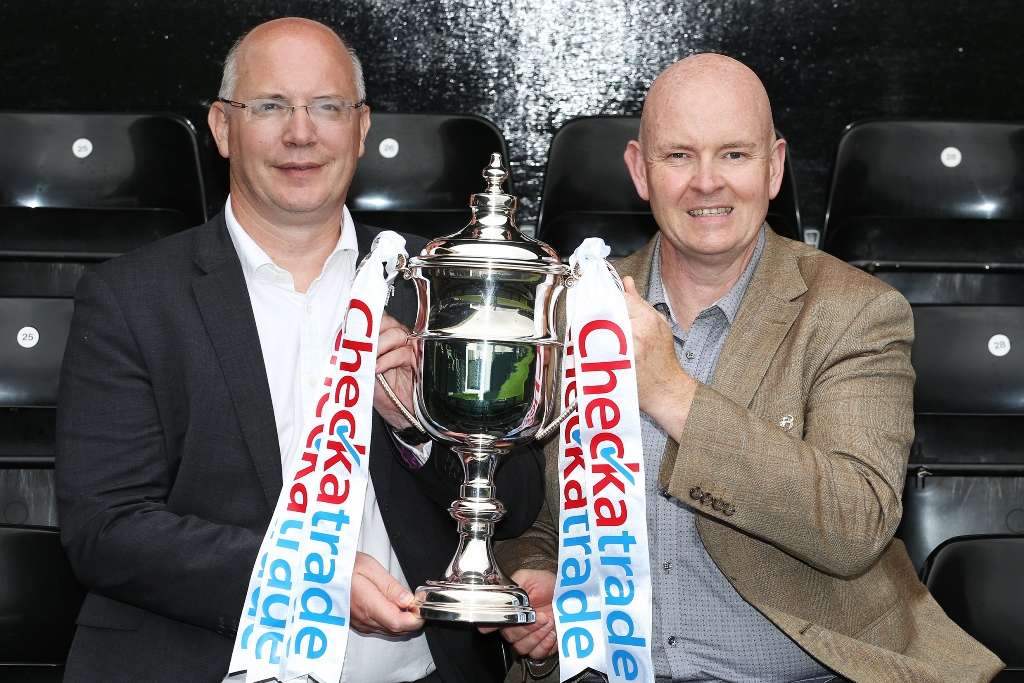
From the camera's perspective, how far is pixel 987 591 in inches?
94.0

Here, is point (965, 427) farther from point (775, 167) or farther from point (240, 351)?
point (240, 351)

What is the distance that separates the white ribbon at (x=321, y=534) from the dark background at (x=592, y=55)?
259cm

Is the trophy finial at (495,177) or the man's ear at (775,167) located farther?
the man's ear at (775,167)

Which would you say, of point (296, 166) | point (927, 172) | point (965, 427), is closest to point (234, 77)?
point (296, 166)

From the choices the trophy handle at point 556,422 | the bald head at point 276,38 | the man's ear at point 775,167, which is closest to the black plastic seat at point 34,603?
the bald head at point 276,38

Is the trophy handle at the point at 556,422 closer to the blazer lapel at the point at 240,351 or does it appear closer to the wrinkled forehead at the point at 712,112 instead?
the blazer lapel at the point at 240,351

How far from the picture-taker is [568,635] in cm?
185

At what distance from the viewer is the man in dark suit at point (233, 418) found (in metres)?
2.09

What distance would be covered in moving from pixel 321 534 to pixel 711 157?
0.95m

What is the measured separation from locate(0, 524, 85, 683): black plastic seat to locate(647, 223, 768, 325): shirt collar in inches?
44.0

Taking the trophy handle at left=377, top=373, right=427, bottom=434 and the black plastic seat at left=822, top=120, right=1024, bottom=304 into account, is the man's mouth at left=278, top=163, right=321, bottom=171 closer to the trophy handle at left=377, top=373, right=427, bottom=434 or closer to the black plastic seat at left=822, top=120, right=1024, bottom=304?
the trophy handle at left=377, top=373, right=427, bottom=434

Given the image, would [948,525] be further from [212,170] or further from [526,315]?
[212,170]

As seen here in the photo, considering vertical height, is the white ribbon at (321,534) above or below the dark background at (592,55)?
below

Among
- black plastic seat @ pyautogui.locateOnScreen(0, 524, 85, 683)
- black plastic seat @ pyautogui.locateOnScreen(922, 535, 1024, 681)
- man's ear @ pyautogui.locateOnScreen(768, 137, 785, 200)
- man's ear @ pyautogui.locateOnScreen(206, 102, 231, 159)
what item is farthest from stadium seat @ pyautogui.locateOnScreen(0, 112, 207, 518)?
black plastic seat @ pyautogui.locateOnScreen(922, 535, 1024, 681)
